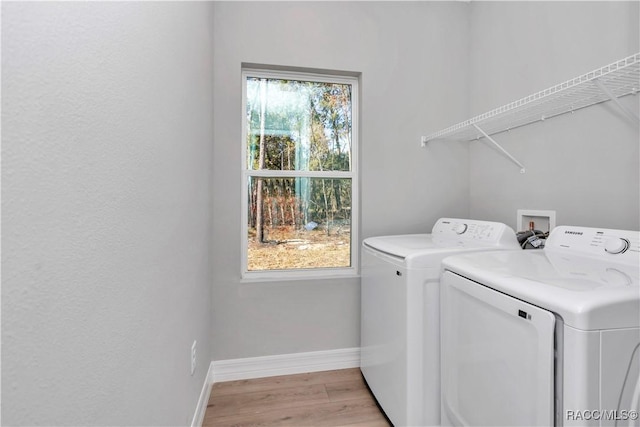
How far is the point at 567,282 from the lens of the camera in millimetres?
857

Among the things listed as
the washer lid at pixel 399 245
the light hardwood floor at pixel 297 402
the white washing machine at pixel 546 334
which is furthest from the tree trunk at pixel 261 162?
the white washing machine at pixel 546 334

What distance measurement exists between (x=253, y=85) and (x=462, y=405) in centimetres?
214

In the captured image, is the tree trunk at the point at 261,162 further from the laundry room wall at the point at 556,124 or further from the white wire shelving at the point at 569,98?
the laundry room wall at the point at 556,124

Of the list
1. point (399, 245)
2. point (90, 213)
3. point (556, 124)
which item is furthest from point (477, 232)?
point (90, 213)

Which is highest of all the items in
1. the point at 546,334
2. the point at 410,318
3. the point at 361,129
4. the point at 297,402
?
the point at 361,129

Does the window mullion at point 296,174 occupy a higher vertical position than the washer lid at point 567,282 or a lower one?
higher

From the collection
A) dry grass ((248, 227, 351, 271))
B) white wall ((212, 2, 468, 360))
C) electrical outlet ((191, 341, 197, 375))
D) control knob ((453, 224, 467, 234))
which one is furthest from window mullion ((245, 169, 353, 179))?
electrical outlet ((191, 341, 197, 375))

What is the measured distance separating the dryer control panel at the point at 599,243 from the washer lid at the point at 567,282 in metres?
0.04

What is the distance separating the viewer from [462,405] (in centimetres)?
114

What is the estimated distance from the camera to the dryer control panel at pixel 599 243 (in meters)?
1.08

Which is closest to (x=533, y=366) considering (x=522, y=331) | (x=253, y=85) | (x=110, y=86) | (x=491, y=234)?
(x=522, y=331)

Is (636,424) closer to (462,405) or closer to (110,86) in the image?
(462,405)

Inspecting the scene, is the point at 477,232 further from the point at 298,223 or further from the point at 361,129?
the point at 298,223

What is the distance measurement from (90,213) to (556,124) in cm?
205
